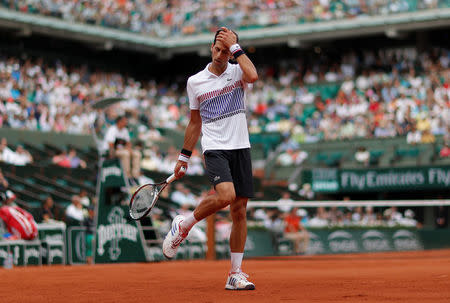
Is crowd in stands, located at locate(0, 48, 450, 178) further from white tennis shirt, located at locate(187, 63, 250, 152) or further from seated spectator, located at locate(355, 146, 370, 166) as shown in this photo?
white tennis shirt, located at locate(187, 63, 250, 152)

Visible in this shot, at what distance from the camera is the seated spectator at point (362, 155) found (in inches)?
1076

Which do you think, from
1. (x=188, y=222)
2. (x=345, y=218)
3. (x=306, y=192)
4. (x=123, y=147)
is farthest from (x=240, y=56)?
(x=306, y=192)

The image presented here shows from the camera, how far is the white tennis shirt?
7578mm

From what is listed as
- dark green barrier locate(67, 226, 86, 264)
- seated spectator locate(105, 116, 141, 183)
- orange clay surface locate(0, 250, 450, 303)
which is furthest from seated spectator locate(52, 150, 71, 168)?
orange clay surface locate(0, 250, 450, 303)

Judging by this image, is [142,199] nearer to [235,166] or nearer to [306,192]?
[235,166]

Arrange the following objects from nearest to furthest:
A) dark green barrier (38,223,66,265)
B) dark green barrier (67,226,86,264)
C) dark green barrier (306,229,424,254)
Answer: dark green barrier (38,223,66,265) → dark green barrier (67,226,86,264) → dark green barrier (306,229,424,254)

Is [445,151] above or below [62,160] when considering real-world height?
above

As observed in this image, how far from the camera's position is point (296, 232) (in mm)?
19312

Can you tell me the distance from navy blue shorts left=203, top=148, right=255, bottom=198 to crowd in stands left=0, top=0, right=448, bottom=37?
2393 cm

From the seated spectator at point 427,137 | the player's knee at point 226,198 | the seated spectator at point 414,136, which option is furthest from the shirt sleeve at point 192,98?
the seated spectator at point 414,136

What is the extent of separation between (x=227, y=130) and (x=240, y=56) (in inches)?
26.9

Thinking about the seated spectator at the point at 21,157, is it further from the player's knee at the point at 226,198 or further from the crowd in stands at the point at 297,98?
the player's knee at the point at 226,198

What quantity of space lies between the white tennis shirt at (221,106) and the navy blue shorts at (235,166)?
0.06 m

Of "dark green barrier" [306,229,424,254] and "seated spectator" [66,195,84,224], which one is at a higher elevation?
"seated spectator" [66,195,84,224]
